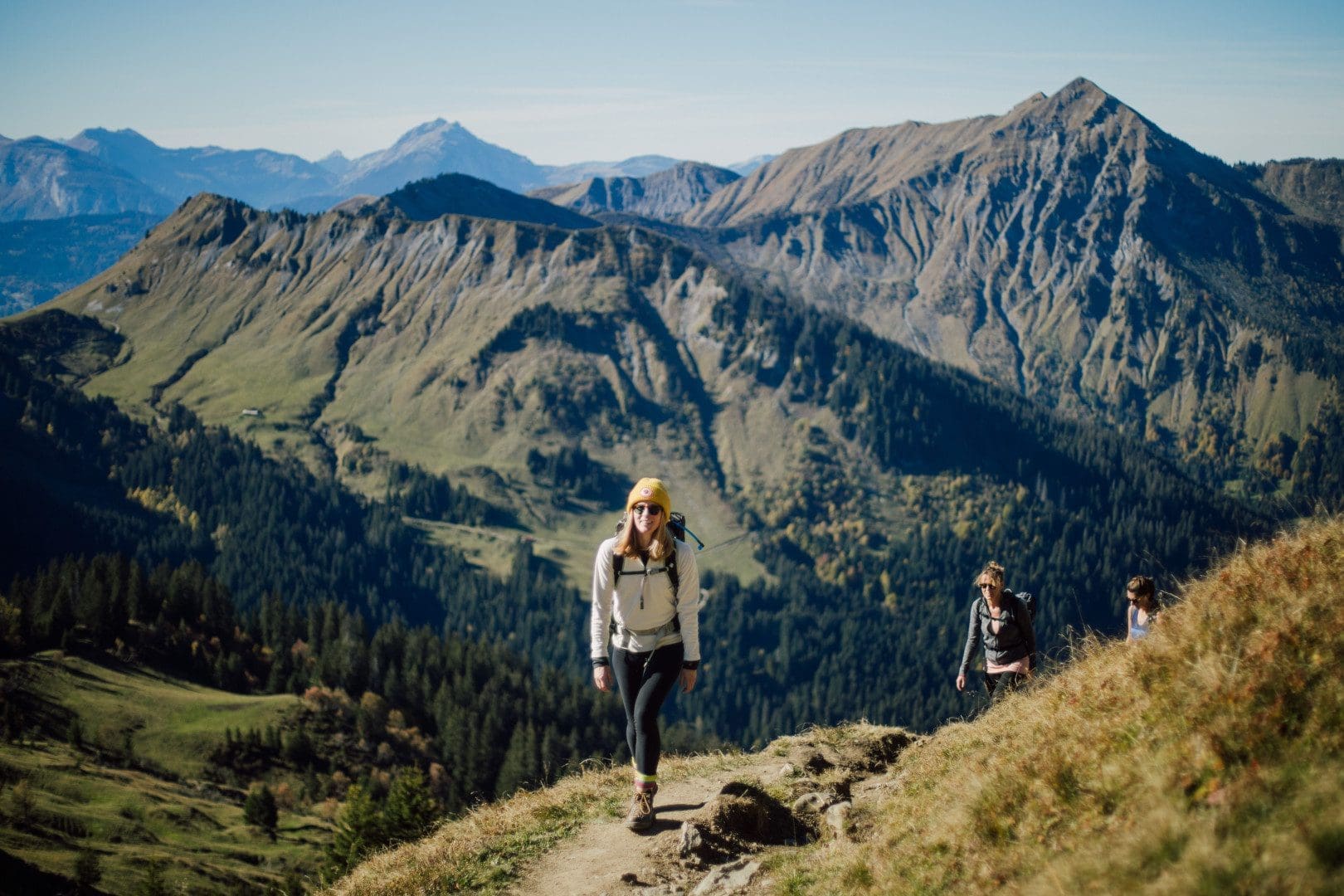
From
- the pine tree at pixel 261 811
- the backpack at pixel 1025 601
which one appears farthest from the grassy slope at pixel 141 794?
the backpack at pixel 1025 601

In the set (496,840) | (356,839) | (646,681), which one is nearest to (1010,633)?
(646,681)

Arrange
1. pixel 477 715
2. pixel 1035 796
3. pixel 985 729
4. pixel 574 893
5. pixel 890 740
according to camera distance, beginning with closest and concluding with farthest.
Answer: pixel 1035 796 → pixel 574 893 → pixel 985 729 → pixel 890 740 → pixel 477 715

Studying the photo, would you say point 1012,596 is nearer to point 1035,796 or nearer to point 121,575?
point 1035,796

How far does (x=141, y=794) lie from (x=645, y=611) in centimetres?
6295

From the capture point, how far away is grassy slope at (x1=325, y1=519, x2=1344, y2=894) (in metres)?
6.87

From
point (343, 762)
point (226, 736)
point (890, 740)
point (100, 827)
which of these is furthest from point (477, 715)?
point (890, 740)

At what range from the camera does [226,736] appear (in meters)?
77.3

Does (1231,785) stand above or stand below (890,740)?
above

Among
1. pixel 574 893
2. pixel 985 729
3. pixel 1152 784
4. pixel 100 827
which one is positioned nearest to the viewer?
pixel 1152 784

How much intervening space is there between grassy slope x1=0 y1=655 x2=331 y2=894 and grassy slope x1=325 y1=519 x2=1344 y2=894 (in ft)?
147

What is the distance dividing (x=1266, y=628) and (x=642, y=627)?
7.70m

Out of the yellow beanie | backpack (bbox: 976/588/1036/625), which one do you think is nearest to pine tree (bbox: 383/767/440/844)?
the yellow beanie

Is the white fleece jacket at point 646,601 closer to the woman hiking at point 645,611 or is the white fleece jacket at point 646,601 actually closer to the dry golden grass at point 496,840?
the woman hiking at point 645,611

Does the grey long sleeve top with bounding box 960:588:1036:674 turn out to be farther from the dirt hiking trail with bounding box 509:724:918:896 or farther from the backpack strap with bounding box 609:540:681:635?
the backpack strap with bounding box 609:540:681:635
